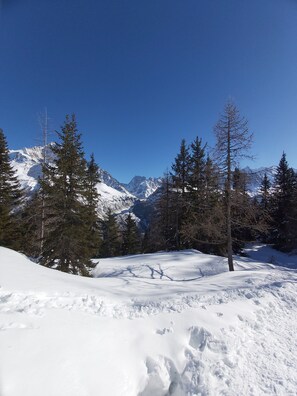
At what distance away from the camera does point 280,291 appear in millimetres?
8102

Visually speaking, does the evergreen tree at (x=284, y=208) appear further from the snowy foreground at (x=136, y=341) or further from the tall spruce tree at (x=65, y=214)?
the snowy foreground at (x=136, y=341)

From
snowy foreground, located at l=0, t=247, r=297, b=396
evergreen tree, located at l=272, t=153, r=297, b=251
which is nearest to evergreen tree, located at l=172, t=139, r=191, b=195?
evergreen tree, located at l=272, t=153, r=297, b=251

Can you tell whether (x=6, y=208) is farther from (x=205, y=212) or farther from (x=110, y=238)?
(x=110, y=238)

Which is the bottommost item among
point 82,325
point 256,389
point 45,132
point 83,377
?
point 256,389

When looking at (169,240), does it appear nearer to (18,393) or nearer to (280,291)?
(280,291)

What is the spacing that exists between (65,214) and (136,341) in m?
10.8

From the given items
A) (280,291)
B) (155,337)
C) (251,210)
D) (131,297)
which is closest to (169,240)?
(251,210)

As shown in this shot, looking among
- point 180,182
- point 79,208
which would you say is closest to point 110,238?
point 180,182

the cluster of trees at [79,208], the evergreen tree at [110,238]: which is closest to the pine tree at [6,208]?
the cluster of trees at [79,208]

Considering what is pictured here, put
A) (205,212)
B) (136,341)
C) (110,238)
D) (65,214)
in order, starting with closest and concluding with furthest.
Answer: (136,341) < (65,214) < (205,212) < (110,238)

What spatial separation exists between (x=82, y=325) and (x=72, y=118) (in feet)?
47.7

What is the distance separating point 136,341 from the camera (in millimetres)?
4520

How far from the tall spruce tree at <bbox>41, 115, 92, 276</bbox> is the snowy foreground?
266 inches

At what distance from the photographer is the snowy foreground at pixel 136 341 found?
3.45 m
